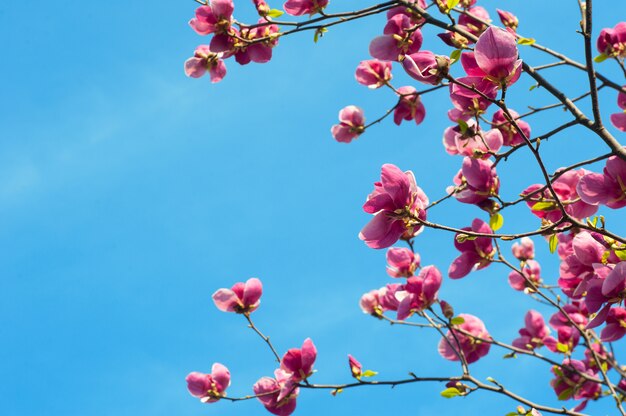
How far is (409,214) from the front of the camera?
160 cm

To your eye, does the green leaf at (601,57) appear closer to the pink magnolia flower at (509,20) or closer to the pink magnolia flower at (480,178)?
the pink magnolia flower at (509,20)

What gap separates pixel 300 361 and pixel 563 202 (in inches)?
48.1

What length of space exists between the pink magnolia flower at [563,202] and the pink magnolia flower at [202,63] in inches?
61.0

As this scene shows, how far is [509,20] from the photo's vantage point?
2.68 metres

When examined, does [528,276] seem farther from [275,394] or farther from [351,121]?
[275,394]

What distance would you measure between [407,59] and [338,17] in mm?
821

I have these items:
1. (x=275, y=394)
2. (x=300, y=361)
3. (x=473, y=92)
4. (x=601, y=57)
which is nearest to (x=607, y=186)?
(x=473, y=92)

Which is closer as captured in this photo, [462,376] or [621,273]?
[621,273]

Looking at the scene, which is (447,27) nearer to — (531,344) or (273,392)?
(273,392)

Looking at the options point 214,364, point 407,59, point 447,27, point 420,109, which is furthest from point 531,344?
point 407,59

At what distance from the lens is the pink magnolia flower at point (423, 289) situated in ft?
8.25

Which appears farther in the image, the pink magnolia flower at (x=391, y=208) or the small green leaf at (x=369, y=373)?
the small green leaf at (x=369, y=373)

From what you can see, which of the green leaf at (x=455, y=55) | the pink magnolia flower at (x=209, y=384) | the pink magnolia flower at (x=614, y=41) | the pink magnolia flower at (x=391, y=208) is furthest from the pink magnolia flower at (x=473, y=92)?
the pink magnolia flower at (x=209, y=384)

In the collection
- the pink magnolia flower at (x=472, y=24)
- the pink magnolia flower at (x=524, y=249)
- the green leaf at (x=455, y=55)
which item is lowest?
the green leaf at (x=455, y=55)
